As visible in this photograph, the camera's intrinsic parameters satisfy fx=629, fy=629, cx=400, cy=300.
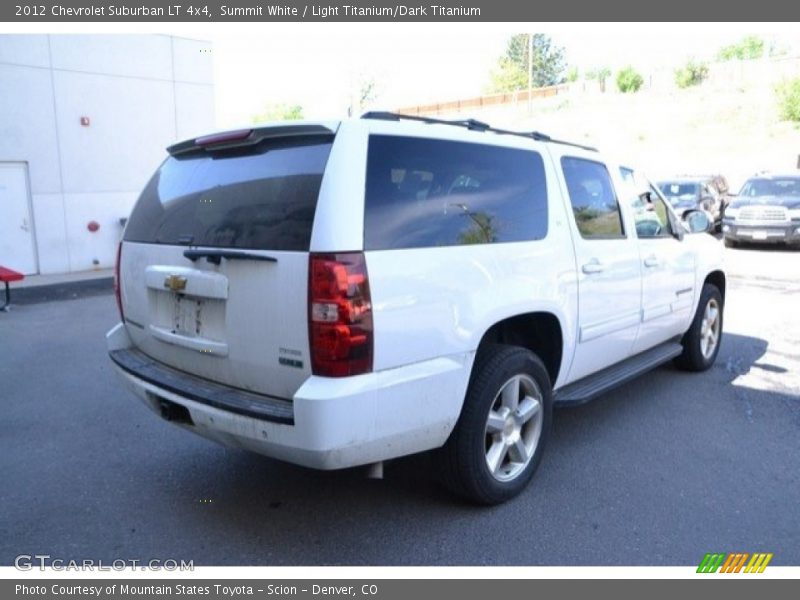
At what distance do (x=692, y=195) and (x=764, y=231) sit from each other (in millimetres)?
2773

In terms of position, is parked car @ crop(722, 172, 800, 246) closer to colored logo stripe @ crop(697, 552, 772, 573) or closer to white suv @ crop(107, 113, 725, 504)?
white suv @ crop(107, 113, 725, 504)

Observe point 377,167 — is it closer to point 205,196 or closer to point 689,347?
point 205,196

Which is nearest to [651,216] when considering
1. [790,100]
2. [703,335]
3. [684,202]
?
[703,335]

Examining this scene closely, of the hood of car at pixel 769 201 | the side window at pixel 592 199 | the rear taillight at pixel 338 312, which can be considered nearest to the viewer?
the rear taillight at pixel 338 312

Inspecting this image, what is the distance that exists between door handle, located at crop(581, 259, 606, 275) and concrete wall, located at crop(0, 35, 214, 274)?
41.5ft

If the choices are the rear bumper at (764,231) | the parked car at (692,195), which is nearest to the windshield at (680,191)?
the parked car at (692,195)

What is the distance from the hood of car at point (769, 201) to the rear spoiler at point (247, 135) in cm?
1547

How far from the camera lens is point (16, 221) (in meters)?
12.8

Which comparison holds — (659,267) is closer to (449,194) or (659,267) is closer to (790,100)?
(449,194)

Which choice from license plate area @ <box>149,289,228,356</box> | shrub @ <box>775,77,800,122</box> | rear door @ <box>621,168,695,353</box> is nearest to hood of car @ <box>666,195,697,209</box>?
rear door @ <box>621,168,695,353</box>

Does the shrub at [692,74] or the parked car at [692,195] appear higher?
the shrub at [692,74]

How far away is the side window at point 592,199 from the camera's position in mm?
4102

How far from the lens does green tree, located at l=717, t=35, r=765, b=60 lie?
71562 millimetres

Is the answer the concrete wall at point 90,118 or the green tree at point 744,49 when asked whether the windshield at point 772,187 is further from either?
the green tree at point 744,49
